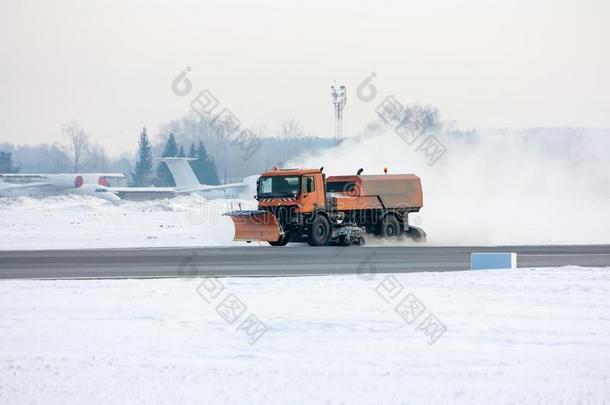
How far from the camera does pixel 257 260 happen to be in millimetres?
22797

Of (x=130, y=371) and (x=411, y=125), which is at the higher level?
(x=411, y=125)

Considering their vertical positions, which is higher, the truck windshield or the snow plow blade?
the truck windshield

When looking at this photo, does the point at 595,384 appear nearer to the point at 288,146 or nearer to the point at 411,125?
the point at 411,125

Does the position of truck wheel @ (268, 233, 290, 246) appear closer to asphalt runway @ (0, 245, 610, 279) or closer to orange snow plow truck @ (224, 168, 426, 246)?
orange snow plow truck @ (224, 168, 426, 246)

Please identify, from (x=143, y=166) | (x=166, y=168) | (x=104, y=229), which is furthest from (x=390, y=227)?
(x=143, y=166)

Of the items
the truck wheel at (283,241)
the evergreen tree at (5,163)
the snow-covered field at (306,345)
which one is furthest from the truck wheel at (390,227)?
the evergreen tree at (5,163)

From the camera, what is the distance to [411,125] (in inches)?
2099

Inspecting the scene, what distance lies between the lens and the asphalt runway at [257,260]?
773 inches

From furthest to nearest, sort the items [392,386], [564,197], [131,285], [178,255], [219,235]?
[564,197]
[219,235]
[178,255]
[131,285]
[392,386]

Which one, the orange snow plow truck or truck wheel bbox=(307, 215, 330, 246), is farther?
truck wheel bbox=(307, 215, 330, 246)

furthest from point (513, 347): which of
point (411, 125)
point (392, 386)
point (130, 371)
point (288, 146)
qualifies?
point (288, 146)

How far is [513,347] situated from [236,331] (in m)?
3.60

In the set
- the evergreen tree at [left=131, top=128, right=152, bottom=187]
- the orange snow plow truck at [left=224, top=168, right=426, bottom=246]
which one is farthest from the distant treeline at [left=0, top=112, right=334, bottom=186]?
the orange snow plow truck at [left=224, top=168, right=426, bottom=246]

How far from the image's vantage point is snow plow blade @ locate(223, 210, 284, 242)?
2803 cm
